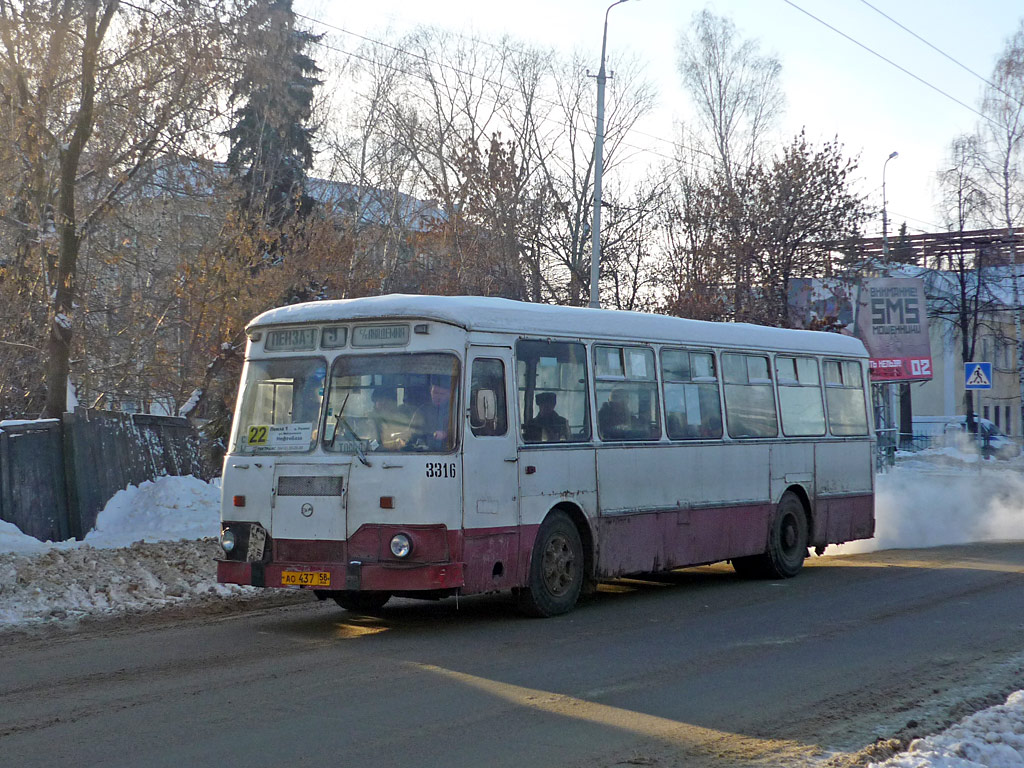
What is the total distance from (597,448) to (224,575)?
144 inches

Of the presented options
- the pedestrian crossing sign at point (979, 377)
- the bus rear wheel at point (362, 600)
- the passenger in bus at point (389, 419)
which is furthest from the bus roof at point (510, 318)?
A: the pedestrian crossing sign at point (979, 377)

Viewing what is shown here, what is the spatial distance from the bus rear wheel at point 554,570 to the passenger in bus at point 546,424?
2.30 feet

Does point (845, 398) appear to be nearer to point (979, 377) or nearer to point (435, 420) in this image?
point (435, 420)

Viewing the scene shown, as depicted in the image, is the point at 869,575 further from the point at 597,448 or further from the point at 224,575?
the point at 224,575

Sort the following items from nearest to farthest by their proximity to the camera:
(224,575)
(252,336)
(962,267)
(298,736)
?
1. (298,736)
2. (224,575)
3. (252,336)
4. (962,267)

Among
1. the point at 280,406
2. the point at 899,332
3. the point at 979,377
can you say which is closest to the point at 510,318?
the point at 280,406

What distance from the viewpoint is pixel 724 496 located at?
43.7 ft

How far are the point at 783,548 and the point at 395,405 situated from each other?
21.2 feet

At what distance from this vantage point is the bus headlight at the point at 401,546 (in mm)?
9547

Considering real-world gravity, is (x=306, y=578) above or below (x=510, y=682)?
above

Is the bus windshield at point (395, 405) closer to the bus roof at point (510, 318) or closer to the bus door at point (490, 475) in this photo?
the bus door at point (490, 475)

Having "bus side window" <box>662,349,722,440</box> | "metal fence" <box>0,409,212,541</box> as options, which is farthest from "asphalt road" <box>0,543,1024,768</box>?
"metal fence" <box>0,409,212,541</box>

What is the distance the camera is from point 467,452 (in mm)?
9898

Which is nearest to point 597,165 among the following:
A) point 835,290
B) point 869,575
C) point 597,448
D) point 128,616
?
point 835,290
